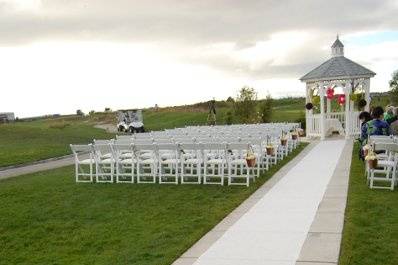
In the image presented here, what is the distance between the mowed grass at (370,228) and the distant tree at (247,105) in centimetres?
2599

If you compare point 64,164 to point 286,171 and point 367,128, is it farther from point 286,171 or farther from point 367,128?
point 367,128

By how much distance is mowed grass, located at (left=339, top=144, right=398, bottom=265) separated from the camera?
21.3ft

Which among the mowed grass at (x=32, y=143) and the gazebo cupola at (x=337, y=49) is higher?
the gazebo cupola at (x=337, y=49)

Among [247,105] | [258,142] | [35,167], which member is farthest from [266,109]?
[258,142]

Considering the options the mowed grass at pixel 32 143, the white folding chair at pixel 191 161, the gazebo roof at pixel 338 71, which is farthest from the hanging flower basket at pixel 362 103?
the mowed grass at pixel 32 143

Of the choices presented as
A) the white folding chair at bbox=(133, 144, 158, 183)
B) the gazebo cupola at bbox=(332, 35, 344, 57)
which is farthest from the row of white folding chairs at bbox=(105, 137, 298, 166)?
the gazebo cupola at bbox=(332, 35, 344, 57)

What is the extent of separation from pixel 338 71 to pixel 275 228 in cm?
2010

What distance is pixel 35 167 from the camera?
19672mm

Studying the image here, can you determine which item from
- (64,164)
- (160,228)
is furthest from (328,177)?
(64,164)

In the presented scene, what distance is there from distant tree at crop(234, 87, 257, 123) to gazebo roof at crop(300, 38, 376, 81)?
952cm

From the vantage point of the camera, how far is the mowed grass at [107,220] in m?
7.30

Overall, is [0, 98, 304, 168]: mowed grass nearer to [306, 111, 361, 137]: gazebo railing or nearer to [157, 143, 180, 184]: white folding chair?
[157, 143, 180, 184]: white folding chair

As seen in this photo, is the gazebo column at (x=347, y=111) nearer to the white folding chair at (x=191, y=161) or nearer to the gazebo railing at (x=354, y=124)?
the gazebo railing at (x=354, y=124)

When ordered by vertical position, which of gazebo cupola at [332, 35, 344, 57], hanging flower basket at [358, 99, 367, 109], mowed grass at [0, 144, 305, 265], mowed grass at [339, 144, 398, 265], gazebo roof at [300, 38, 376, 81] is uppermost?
gazebo cupola at [332, 35, 344, 57]
